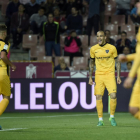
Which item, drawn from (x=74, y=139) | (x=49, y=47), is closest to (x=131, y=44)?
(x=49, y=47)

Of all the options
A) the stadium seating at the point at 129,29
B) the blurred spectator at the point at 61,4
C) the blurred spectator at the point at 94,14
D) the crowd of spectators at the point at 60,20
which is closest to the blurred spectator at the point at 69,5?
the crowd of spectators at the point at 60,20

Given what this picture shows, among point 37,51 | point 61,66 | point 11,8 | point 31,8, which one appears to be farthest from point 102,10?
point 61,66

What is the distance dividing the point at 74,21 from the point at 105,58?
8.48 meters

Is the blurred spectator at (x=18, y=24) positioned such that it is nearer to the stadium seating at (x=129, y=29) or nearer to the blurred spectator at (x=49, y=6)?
the blurred spectator at (x=49, y=6)

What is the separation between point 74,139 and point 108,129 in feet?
5.69

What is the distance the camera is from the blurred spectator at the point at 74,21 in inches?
717

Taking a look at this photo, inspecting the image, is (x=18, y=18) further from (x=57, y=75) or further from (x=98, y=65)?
(x=98, y=65)

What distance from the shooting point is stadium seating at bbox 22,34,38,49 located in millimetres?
18375

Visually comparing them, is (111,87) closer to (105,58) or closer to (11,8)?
(105,58)

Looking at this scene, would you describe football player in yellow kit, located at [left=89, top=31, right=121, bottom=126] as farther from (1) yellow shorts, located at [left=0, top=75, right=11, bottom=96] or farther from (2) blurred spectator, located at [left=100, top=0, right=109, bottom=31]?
(2) blurred spectator, located at [left=100, top=0, right=109, bottom=31]

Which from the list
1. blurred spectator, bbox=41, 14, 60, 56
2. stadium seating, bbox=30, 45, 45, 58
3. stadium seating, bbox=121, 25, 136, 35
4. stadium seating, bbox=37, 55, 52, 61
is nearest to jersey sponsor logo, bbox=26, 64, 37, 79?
stadium seating, bbox=37, 55, 52, 61

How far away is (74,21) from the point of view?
18.3m

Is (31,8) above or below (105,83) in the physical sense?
above

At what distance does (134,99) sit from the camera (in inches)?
237
